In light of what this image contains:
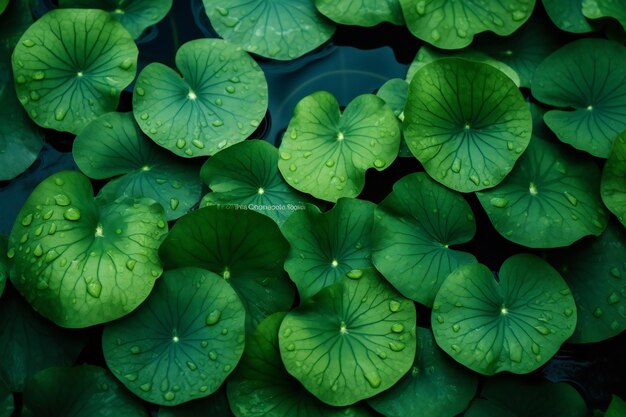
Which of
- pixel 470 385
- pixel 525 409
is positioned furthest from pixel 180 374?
pixel 525 409

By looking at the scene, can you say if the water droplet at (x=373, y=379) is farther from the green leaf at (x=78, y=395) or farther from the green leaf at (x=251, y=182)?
the green leaf at (x=78, y=395)

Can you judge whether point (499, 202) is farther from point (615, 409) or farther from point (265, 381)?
point (265, 381)

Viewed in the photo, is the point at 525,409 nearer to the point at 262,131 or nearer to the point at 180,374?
the point at 180,374

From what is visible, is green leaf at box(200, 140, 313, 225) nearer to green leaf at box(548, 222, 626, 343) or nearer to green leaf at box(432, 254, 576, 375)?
green leaf at box(432, 254, 576, 375)

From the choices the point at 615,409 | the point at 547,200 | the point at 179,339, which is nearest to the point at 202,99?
the point at 179,339

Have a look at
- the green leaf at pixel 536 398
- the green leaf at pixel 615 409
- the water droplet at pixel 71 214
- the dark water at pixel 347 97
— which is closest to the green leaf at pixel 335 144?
the dark water at pixel 347 97

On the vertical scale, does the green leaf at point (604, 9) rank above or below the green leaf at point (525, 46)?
above
